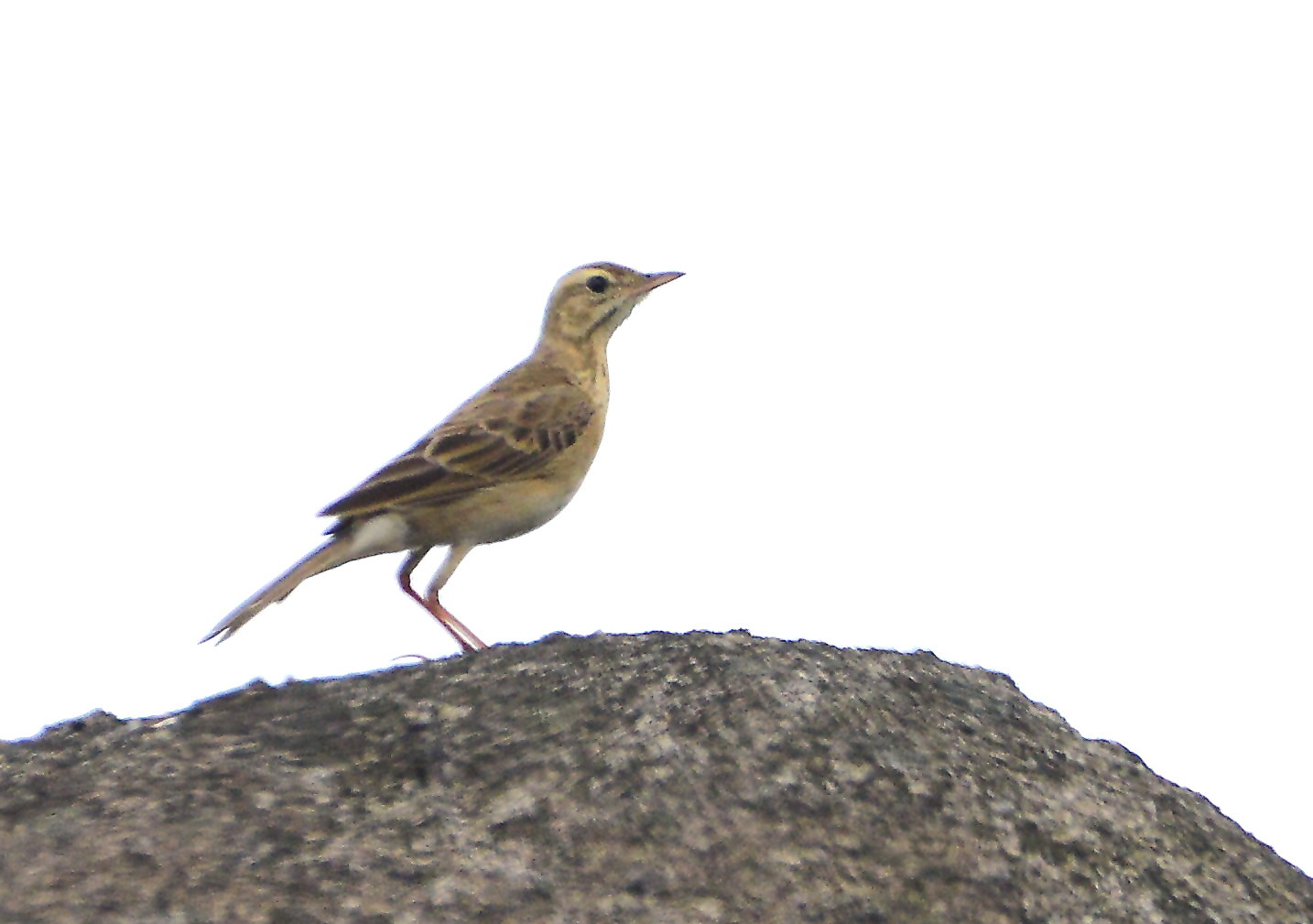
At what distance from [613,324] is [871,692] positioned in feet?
19.1

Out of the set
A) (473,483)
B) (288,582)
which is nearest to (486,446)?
(473,483)

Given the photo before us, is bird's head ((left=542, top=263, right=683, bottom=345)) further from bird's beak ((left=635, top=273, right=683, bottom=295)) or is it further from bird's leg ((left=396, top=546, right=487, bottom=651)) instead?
bird's leg ((left=396, top=546, right=487, bottom=651))

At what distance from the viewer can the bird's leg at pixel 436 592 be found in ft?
33.0

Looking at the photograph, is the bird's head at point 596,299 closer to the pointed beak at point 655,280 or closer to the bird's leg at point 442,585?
the pointed beak at point 655,280

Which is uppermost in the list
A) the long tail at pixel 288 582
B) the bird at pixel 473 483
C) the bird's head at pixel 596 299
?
the bird's head at pixel 596 299

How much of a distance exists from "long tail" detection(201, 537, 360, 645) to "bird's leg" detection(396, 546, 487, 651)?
68 cm

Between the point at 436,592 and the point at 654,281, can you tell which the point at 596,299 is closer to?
the point at 654,281

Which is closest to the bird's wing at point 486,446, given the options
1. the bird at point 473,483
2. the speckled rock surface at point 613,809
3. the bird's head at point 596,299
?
the bird at point 473,483

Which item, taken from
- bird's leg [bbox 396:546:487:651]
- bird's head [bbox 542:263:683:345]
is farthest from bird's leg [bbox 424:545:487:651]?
bird's head [bbox 542:263:683:345]

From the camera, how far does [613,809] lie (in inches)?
227

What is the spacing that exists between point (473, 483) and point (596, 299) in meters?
2.42

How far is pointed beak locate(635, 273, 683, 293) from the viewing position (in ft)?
40.0

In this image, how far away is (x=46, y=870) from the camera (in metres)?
5.40

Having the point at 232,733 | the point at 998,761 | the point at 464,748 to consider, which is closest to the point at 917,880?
the point at 998,761
